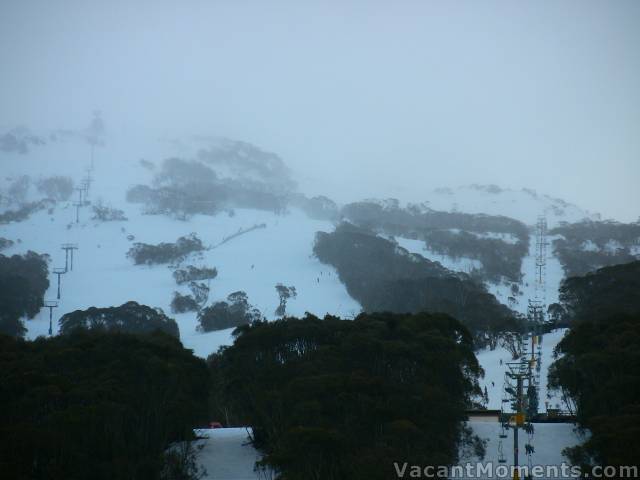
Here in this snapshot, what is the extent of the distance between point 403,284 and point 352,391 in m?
32.8

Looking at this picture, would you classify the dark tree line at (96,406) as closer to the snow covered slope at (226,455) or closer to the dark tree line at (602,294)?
the snow covered slope at (226,455)

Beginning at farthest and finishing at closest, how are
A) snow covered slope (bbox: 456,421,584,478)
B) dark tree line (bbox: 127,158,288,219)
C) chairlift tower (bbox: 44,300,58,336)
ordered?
dark tree line (bbox: 127,158,288,219), chairlift tower (bbox: 44,300,58,336), snow covered slope (bbox: 456,421,584,478)

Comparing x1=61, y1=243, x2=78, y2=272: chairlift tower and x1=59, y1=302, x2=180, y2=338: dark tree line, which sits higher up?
x1=61, y1=243, x2=78, y2=272: chairlift tower

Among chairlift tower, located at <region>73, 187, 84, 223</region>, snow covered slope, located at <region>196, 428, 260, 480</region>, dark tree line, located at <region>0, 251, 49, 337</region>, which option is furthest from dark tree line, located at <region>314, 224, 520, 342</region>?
chairlift tower, located at <region>73, 187, 84, 223</region>

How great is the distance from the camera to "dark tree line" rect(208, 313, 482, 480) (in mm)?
15688

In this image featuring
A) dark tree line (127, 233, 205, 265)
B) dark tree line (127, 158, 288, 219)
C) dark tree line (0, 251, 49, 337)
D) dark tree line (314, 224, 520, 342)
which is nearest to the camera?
dark tree line (314, 224, 520, 342)

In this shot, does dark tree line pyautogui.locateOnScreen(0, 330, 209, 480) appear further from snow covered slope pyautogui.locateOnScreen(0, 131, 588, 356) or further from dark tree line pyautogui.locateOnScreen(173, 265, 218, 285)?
dark tree line pyautogui.locateOnScreen(173, 265, 218, 285)

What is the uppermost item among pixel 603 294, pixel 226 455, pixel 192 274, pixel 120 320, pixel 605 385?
pixel 192 274

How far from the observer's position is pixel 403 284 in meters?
50.4

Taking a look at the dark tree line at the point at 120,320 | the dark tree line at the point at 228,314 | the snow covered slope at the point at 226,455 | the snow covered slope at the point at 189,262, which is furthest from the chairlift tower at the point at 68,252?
the snow covered slope at the point at 226,455

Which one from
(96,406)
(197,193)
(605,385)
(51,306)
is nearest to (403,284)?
(51,306)

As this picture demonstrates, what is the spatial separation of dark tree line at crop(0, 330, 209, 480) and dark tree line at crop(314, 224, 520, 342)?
21942mm

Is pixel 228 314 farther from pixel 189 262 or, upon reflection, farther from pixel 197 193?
pixel 197 193

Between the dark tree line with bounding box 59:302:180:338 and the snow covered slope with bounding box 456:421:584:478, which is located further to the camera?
the dark tree line with bounding box 59:302:180:338
